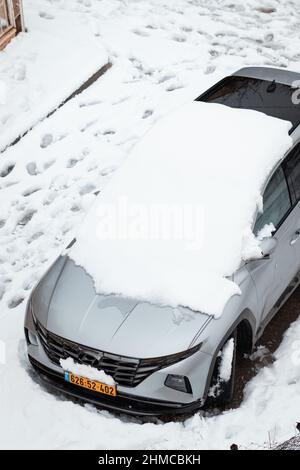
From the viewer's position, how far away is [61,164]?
8.70 m

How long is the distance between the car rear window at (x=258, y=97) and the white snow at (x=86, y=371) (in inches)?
118

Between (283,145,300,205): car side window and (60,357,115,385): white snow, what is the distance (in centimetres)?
231

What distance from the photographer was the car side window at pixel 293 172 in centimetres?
638

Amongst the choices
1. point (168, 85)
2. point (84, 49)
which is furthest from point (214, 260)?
point (84, 49)

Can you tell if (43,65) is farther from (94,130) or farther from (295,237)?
(295,237)

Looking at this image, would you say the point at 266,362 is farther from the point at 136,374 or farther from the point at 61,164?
the point at 61,164

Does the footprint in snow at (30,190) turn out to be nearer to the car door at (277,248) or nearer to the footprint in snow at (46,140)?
the footprint in snow at (46,140)

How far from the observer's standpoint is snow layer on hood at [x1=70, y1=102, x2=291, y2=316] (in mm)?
5539

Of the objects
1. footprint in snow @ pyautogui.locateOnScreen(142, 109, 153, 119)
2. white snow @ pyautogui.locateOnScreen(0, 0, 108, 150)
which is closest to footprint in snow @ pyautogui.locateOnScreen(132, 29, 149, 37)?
white snow @ pyautogui.locateOnScreen(0, 0, 108, 150)

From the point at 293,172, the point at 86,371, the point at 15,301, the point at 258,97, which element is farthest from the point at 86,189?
the point at 86,371

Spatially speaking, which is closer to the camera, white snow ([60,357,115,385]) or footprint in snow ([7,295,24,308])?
white snow ([60,357,115,385])

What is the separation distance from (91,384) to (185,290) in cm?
100

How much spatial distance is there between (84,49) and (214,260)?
5.91 m

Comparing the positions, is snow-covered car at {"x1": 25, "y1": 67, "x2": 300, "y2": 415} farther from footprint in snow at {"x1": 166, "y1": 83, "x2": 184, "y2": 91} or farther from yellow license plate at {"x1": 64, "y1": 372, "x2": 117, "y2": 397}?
footprint in snow at {"x1": 166, "y1": 83, "x2": 184, "y2": 91}
